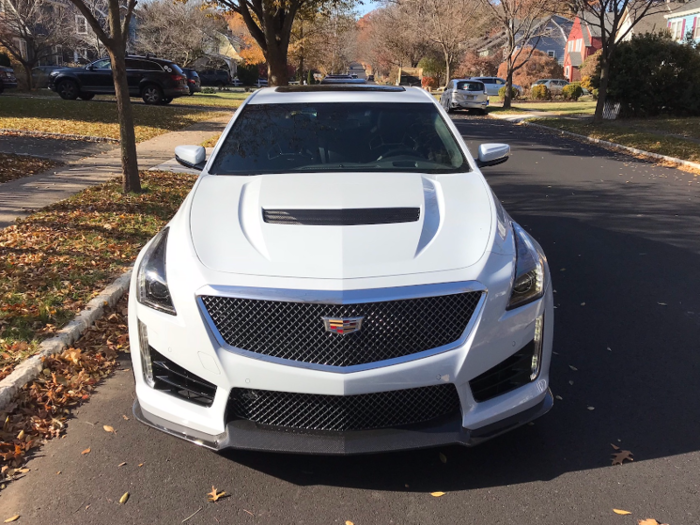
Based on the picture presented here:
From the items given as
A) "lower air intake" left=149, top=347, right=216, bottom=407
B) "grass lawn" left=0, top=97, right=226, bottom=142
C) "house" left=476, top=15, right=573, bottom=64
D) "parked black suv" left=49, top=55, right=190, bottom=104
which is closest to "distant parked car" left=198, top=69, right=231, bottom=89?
"house" left=476, top=15, right=573, bottom=64

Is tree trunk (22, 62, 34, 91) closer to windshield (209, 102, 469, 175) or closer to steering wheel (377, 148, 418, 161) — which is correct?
windshield (209, 102, 469, 175)

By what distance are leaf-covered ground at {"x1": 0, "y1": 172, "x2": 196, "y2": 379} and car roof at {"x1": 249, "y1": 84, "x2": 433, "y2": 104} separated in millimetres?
2180

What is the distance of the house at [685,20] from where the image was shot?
44.4 m

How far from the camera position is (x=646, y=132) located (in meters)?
20.1

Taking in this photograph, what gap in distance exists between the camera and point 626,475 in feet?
10.2

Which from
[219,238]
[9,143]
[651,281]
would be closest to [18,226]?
[219,238]

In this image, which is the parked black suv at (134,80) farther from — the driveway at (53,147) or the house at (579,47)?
the house at (579,47)

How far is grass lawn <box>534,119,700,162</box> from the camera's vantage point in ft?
51.6

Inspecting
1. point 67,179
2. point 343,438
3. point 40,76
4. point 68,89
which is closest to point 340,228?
point 343,438

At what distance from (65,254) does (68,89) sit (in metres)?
22.7

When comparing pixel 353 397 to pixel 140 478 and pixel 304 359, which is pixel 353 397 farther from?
pixel 140 478

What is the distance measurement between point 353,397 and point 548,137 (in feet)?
63.8

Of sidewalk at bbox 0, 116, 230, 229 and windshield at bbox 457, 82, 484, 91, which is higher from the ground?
windshield at bbox 457, 82, 484, 91

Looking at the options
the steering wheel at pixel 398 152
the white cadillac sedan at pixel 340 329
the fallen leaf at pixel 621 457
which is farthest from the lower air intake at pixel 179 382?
the steering wheel at pixel 398 152
